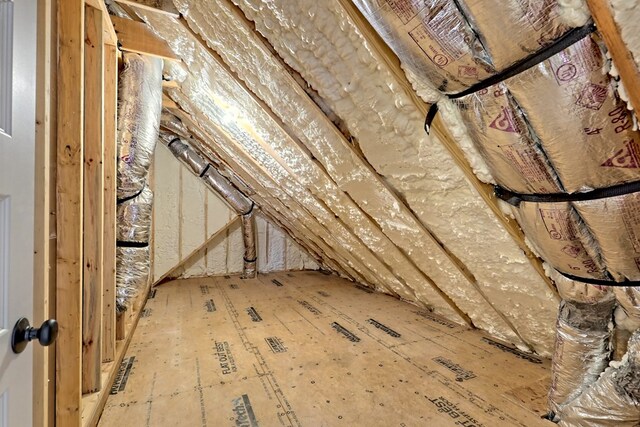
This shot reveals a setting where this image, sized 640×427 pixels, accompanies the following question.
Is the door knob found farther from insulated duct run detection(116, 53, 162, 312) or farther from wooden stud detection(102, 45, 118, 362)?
insulated duct run detection(116, 53, 162, 312)

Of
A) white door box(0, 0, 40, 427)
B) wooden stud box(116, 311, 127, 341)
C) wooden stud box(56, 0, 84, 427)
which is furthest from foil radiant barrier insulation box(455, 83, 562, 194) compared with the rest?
wooden stud box(116, 311, 127, 341)

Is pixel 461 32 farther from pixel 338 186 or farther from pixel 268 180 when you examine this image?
pixel 268 180

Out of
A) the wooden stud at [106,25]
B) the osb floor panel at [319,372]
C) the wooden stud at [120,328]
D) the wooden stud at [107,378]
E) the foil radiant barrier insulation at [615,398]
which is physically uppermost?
the wooden stud at [106,25]

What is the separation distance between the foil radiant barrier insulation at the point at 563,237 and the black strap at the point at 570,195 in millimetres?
18

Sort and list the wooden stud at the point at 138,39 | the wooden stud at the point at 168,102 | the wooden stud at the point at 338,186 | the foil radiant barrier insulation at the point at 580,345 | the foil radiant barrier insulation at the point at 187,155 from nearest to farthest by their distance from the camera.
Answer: the foil radiant barrier insulation at the point at 580,345 < the wooden stud at the point at 338,186 < the wooden stud at the point at 138,39 < the wooden stud at the point at 168,102 < the foil radiant barrier insulation at the point at 187,155

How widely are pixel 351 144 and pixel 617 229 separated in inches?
47.7

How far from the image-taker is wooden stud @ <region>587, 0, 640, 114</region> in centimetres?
66

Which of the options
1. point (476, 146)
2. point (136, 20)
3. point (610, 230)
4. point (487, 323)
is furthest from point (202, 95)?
point (487, 323)

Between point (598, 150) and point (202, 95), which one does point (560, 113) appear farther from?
point (202, 95)

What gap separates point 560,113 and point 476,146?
34 centimetres

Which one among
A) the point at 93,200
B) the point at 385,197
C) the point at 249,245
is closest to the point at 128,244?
the point at 93,200

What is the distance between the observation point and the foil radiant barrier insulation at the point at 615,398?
1.12 m

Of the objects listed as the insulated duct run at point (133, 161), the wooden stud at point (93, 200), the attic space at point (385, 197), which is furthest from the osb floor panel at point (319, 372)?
the insulated duct run at point (133, 161)

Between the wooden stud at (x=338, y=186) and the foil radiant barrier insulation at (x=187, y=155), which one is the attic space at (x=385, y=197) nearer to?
the wooden stud at (x=338, y=186)
